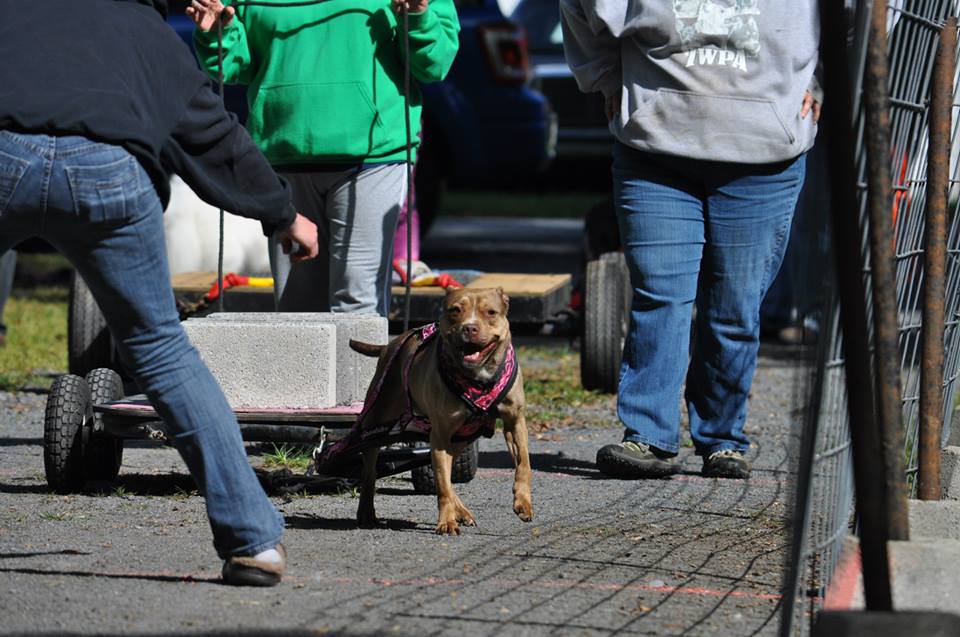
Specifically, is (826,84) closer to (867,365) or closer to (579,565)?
(867,365)

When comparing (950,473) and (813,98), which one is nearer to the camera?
(950,473)

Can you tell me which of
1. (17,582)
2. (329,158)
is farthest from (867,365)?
(329,158)

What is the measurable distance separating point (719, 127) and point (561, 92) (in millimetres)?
16838

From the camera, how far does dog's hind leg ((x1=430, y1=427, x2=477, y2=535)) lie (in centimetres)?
485

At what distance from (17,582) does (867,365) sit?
87.2 inches

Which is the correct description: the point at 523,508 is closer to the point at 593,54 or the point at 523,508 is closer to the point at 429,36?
the point at 593,54

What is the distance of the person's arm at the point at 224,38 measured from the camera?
19.8 ft

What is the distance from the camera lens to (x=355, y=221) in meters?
6.25

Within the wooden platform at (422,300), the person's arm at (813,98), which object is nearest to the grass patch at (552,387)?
the wooden platform at (422,300)

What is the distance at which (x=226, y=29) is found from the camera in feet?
20.2

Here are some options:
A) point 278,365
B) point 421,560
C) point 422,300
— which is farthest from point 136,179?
point 422,300

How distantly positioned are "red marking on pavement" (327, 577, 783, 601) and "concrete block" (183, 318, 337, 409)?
163cm

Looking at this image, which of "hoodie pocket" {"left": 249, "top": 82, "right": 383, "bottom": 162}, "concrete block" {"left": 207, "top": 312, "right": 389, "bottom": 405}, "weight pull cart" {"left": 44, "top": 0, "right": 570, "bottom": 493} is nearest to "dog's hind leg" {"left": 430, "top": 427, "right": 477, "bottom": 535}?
"weight pull cart" {"left": 44, "top": 0, "right": 570, "bottom": 493}

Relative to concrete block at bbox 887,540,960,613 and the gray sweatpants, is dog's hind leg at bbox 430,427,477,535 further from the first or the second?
concrete block at bbox 887,540,960,613
